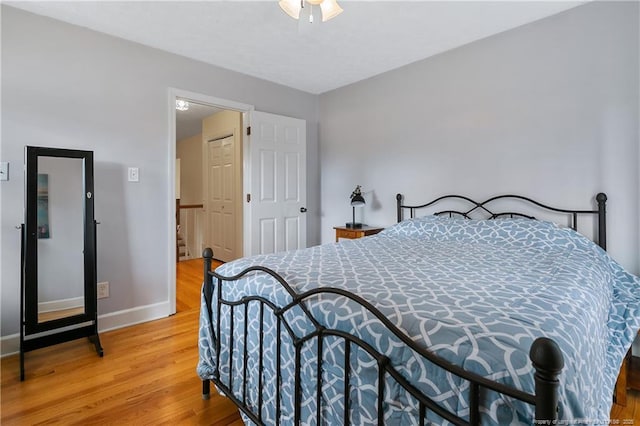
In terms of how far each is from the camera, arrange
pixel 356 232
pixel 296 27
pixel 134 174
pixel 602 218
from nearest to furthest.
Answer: pixel 602 218 → pixel 296 27 → pixel 134 174 → pixel 356 232

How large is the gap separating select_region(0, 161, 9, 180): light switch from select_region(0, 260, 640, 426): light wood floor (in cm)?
122

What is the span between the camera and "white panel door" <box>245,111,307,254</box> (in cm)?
355

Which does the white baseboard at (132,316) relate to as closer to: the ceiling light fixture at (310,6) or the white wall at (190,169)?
the ceiling light fixture at (310,6)

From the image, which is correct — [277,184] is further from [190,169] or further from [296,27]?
[190,169]

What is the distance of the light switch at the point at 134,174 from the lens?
9.07 feet

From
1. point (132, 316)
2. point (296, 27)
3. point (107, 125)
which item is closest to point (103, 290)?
point (132, 316)

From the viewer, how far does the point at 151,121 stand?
2865 millimetres

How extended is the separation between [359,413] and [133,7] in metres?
2.76

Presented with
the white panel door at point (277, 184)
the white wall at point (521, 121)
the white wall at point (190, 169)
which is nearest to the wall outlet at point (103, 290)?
the white panel door at point (277, 184)

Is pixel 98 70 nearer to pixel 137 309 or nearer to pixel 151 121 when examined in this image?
pixel 151 121

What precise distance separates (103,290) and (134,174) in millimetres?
972

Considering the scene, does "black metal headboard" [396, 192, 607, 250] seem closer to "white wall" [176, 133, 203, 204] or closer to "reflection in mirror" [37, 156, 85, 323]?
"reflection in mirror" [37, 156, 85, 323]

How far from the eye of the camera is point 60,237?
2.29 meters

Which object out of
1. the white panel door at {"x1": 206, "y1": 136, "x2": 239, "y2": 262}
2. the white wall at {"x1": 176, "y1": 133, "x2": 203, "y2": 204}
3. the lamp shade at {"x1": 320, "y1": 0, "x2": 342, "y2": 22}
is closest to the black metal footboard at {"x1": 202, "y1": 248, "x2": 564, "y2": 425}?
the lamp shade at {"x1": 320, "y1": 0, "x2": 342, "y2": 22}
